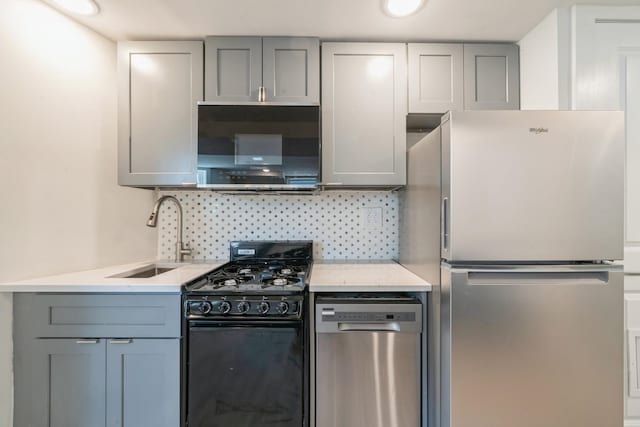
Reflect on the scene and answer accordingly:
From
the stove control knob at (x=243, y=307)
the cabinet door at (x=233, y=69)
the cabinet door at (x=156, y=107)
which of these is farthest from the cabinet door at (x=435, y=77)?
the stove control knob at (x=243, y=307)

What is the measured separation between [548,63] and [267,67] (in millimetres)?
1521

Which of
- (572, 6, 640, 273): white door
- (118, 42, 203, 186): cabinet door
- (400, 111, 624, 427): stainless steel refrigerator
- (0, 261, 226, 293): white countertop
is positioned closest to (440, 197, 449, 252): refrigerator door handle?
(400, 111, 624, 427): stainless steel refrigerator

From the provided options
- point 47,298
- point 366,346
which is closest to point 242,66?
point 47,298

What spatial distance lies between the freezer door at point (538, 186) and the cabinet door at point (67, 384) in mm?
1677

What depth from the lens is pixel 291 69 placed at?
1.69 m

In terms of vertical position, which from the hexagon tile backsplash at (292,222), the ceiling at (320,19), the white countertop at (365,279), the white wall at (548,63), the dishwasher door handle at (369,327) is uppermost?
the ceiling at (320,19)

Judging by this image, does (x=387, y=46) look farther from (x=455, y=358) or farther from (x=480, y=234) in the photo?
(x=455, y=358)

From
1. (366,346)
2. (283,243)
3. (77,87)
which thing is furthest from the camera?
(283,243)

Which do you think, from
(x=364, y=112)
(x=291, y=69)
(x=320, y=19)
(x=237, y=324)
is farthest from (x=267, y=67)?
(x=237, y=324)

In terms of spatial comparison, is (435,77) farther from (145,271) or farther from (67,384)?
(67,384)

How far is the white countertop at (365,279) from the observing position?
135 cm

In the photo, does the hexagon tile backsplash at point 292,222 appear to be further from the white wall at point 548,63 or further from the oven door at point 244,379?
the white wall at point 548,63

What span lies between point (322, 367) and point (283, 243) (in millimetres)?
872

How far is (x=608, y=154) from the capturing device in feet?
3.74
